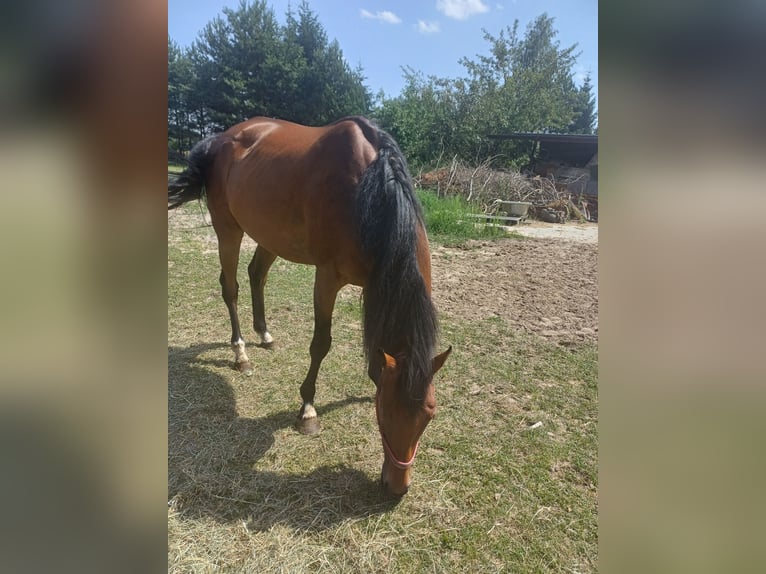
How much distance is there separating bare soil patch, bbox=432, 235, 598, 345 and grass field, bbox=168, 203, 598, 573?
67cm

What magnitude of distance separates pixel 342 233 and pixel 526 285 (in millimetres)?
4347

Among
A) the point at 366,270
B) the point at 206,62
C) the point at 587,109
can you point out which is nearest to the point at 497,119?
the point at 587,109

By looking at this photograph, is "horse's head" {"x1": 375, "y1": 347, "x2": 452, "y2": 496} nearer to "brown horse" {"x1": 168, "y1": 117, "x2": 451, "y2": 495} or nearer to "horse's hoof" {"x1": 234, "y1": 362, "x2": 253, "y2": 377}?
"brown horse" {"x1": 168, "y1": 117, "x2": 451, "y2": 495}

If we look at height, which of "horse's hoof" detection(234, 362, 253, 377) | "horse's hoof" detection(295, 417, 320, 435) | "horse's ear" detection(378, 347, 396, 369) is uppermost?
"horse's ear" detection(378, 347, 396, 369)

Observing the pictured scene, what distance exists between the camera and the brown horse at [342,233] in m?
1.97

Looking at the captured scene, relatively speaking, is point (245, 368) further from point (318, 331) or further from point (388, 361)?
point (388, 361)

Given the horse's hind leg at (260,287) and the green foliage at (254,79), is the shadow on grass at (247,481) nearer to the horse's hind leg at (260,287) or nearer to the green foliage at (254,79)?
the horse's hind leg at (260,287)

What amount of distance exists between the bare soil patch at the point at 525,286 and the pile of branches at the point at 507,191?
5.39 m

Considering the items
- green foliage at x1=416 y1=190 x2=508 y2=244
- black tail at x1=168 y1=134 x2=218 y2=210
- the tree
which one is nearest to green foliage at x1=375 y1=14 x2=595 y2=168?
the tree

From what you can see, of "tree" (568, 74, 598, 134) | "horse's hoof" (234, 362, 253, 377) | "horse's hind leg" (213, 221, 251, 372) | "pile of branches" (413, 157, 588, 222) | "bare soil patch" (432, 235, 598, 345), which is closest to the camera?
"horse's hoof" (234, 362, 253, 377)

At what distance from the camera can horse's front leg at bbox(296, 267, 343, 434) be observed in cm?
273
